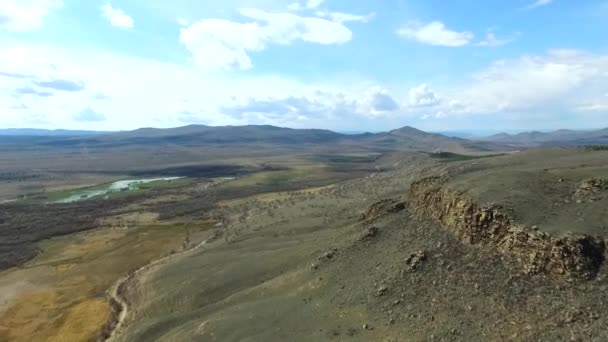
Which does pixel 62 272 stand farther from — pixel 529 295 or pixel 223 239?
pixel 529 295

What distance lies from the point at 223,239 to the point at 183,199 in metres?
73.8

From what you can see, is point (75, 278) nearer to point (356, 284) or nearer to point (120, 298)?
point (120, 298)

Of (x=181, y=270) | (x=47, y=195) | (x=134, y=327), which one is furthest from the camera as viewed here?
(x=47, y=195)

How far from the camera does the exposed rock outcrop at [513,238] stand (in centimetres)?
3347

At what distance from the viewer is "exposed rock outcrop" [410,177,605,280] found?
33469mm

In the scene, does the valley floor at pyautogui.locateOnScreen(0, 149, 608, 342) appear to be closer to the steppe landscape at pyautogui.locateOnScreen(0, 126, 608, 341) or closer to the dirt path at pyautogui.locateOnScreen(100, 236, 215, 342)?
the steppe landscape at pyautogui.locateOnScreen(0, 126, 608, 341)

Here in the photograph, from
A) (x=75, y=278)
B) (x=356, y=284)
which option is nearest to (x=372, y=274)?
(x=356, y=284)

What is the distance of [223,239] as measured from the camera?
8338 cm

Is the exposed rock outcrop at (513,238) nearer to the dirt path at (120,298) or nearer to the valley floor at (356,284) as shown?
the valley floor at (356,284)

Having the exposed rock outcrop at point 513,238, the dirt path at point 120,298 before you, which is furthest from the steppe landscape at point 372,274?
the dirt path at point 120,298

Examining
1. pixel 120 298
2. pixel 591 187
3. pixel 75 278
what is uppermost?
pixel 591 187

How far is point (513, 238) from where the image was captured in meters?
38.4

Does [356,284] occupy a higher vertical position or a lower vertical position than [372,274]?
lower

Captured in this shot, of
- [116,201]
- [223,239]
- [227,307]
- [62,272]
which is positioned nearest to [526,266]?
[227,307]
